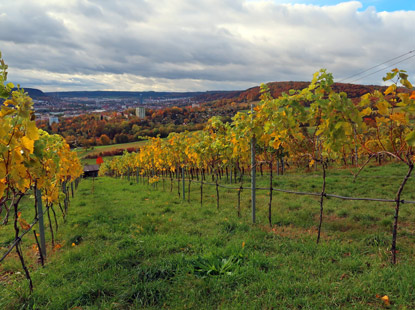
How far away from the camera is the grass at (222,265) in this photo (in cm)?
292

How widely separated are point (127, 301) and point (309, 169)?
17.6 meters

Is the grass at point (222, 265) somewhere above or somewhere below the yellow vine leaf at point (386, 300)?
below

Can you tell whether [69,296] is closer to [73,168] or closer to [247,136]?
[247,136]

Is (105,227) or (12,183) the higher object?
(12,183)

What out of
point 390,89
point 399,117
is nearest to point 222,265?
point 399,117

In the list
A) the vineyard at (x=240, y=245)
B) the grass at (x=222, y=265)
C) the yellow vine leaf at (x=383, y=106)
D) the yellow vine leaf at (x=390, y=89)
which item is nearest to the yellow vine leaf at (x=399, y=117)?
the vineyard at (x=240, y=245)

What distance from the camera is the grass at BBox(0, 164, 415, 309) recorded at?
115 inches

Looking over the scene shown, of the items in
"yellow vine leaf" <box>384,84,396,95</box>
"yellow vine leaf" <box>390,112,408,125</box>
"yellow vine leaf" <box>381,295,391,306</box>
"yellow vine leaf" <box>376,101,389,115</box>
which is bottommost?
"yellow vine leaf" <box>381,295,391,306</box>

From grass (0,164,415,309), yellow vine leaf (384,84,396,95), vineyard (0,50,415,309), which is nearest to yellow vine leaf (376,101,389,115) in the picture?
vineyard (0,50,415,309)

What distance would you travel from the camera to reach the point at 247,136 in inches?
217

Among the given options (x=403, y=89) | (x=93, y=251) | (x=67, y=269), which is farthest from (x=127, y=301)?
(x=403, y=89)

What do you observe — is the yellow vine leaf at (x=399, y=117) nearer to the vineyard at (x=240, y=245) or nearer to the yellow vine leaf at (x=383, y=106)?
the vineyard at (x=240, y=245)

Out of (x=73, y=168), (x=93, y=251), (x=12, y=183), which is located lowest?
(x=93, y=251)

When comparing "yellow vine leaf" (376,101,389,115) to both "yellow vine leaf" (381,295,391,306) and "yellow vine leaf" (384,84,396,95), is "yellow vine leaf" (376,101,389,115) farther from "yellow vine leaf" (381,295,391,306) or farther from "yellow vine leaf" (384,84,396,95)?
"yellow vine leaf" (381,295,391,306)
